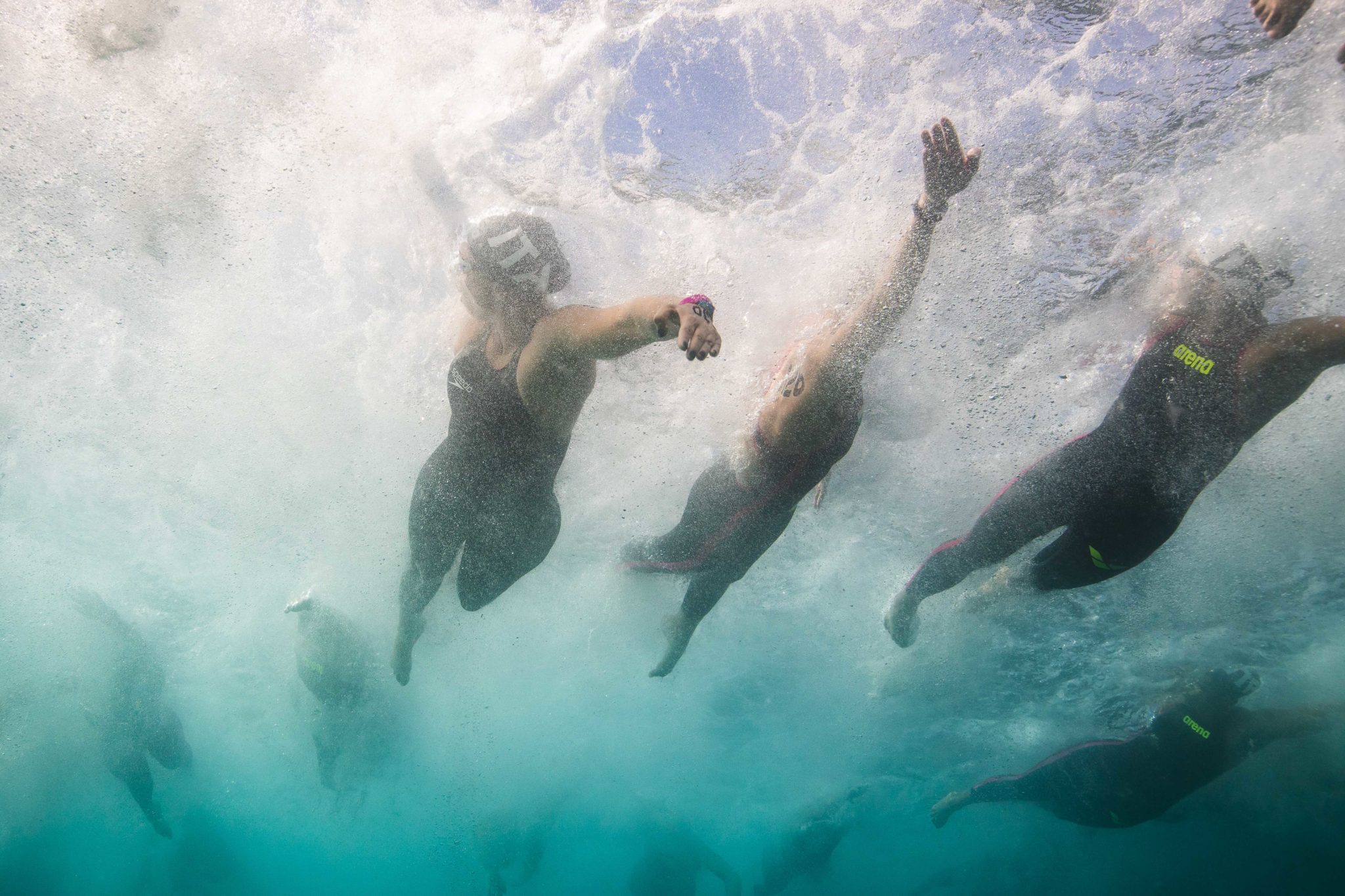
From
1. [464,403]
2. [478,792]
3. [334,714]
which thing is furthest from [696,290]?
[478,792]

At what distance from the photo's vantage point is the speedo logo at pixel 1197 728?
39.0 feet

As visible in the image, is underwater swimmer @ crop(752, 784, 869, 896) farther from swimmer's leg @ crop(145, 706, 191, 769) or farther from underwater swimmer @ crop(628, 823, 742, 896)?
swimmer's leg @ crop(145, 706, 191, 769)

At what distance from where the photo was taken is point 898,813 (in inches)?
1182

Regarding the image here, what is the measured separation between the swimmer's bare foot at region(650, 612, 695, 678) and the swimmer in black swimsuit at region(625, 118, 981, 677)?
42 mm

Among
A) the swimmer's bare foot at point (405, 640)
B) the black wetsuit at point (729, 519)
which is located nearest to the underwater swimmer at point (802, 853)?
the black wetsuit at point (729, 519)

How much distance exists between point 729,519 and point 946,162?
3.53 metres

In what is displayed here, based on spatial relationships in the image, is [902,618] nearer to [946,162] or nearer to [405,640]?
[946,162]

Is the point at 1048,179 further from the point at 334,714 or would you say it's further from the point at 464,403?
the point at 334,714

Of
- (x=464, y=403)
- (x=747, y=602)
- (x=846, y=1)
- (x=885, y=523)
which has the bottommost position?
(x=747, y=602)

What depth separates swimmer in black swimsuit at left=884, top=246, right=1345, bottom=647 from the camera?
13.1ft

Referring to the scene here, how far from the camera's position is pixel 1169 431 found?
14.1 feet

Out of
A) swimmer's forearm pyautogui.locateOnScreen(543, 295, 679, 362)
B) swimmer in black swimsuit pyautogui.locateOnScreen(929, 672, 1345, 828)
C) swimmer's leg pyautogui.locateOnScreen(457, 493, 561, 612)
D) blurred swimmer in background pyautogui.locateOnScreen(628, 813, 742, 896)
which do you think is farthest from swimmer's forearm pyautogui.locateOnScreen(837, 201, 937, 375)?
blurred swimmer in background pyautogui.locateOnScreen(628, 813, 742, 896)

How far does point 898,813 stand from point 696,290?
34.9 meters

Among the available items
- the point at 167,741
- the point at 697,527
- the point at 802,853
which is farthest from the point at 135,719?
the point at 802,853
